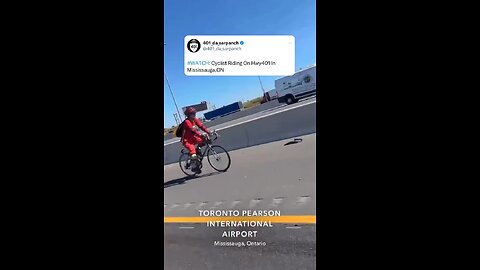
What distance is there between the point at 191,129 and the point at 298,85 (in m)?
0.79

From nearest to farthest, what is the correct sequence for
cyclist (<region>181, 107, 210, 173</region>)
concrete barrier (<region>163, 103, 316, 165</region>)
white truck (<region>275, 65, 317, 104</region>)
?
1. white truck (<region>275, 65, 317, 104</region>)
2. concrete barrier (<region>163, 103, 316, 165</region>)
3. cyclist (<region>181, 107, 210, 173</region>)

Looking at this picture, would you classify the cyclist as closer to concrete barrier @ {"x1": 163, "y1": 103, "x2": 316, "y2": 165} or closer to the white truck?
concrete barrier @ {"x1": 163, "y1": 103, "x2": 316, "y2": 165}

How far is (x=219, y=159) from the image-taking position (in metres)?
2.11

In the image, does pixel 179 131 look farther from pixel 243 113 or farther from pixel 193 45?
pixel 193 45

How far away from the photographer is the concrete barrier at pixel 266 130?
1984mm

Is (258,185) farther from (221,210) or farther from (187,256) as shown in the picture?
(187,256)

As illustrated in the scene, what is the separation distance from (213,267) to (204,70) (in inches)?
49.4

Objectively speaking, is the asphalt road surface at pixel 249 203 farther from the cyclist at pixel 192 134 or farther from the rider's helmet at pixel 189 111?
the rider's helmet at pixel 189 111

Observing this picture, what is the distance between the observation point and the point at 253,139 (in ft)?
7.34

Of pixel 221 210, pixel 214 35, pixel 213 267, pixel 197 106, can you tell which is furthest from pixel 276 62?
pixel 213 267

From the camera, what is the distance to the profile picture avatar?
1905mm
